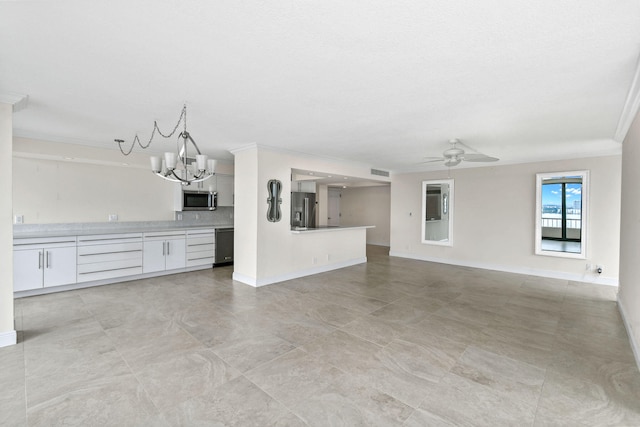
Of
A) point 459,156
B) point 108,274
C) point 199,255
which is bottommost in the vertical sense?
point 108,274

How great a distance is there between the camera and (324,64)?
7.20 feet

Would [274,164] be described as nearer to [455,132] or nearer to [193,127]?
[193,127]

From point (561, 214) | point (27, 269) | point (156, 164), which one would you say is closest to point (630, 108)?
point (561, 214)

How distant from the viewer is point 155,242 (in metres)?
5.49

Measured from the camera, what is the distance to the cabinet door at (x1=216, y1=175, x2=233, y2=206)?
6.73m

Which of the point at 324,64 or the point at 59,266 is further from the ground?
the point at 324,64

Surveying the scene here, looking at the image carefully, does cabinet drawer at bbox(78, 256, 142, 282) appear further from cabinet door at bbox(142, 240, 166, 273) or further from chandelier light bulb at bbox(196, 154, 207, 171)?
chandelier light bulb at bbox(196, 154, 207, 171)

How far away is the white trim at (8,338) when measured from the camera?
283 centimetres

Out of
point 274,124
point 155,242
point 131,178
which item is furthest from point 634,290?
point 131,178

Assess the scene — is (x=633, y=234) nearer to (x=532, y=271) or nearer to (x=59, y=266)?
(x=532, y=271)

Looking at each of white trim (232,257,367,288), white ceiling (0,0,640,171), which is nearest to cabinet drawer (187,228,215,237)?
white trim (232,257,367,288)

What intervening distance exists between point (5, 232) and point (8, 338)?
3.37ft

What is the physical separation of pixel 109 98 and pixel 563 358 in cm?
498

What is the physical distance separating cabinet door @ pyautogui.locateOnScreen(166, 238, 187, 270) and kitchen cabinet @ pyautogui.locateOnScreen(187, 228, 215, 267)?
98mm
